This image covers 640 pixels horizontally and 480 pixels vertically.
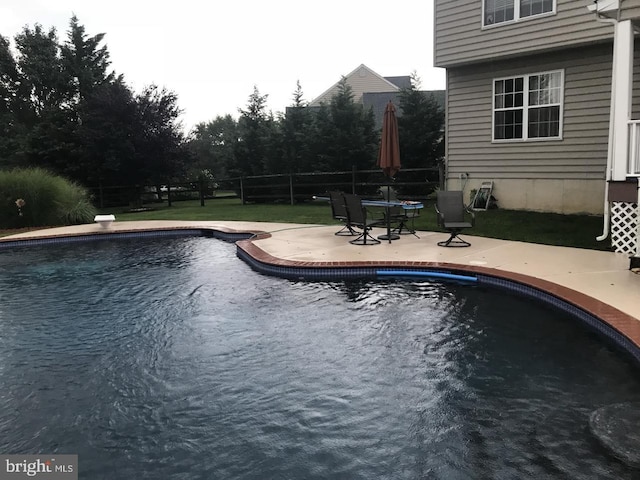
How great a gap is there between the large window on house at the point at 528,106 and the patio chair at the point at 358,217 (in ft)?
16.6

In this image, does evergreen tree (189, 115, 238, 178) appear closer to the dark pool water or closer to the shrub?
the shrub

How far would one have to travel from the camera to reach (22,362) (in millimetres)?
4324

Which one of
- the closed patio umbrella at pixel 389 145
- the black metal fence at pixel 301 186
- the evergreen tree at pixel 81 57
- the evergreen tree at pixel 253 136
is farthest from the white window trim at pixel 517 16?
the evergreen tree at pixel 81 57

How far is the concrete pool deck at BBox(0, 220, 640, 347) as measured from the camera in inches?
194

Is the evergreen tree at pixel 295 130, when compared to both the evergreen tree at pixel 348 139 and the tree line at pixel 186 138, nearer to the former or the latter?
the tree line at pixel 186 138

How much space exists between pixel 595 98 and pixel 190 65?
69.7ft

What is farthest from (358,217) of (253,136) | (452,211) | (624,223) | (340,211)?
(253,136)

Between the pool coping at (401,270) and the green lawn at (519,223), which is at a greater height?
the green lawn at (519,223)

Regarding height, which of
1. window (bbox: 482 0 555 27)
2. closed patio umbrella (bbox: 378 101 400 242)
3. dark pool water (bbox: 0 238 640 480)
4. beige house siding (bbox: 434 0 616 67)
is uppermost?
window (bbox: 482 0 555 27)

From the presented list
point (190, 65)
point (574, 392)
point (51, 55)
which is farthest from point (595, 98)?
point (51, 55)

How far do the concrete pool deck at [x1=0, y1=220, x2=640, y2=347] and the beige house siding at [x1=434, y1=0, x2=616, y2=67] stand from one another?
4799mm

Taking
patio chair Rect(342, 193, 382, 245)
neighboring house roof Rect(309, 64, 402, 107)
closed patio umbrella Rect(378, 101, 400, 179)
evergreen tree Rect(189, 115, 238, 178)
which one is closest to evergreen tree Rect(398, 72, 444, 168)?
closed patio umbrella Rect(378, 101, 400, 179)

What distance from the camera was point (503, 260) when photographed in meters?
7.00

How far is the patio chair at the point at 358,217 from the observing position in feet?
27.8
